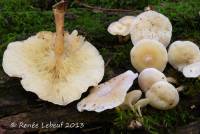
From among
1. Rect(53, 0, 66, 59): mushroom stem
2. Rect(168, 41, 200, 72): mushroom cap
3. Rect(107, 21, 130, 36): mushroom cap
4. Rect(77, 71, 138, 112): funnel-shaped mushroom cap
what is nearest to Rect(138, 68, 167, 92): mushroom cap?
Rect(77, 71, 138, 112): funnel-shaped mushroom cap

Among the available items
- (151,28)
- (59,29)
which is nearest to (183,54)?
(151,28)

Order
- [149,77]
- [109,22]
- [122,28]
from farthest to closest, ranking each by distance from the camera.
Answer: [109,22] < [122,28] < [149,77]

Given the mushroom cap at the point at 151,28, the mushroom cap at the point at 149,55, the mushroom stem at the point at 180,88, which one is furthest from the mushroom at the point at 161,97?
the mushroom cap at the point at 151,28

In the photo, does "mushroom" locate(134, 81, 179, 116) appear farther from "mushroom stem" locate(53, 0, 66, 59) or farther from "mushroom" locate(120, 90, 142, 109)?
"mushroom stem" locate(53, 0, 66, 59)

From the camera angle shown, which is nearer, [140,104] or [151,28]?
[140,104]

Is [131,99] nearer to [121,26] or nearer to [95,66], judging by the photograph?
[95,66]

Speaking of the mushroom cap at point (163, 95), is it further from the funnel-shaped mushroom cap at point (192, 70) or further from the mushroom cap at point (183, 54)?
the mushroom cap at point (183, 54)

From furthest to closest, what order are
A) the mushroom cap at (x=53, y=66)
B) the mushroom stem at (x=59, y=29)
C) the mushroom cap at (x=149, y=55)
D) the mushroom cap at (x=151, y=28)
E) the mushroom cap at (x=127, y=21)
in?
the mushroom cap at (x=127, y=21) < the mushroom cap at (x=151, y=28) < the mushroom cap at (x=149, y=55) < the mushroom stem at (x=59, y=29) < the mushroom cap at (x=53, y=66)
